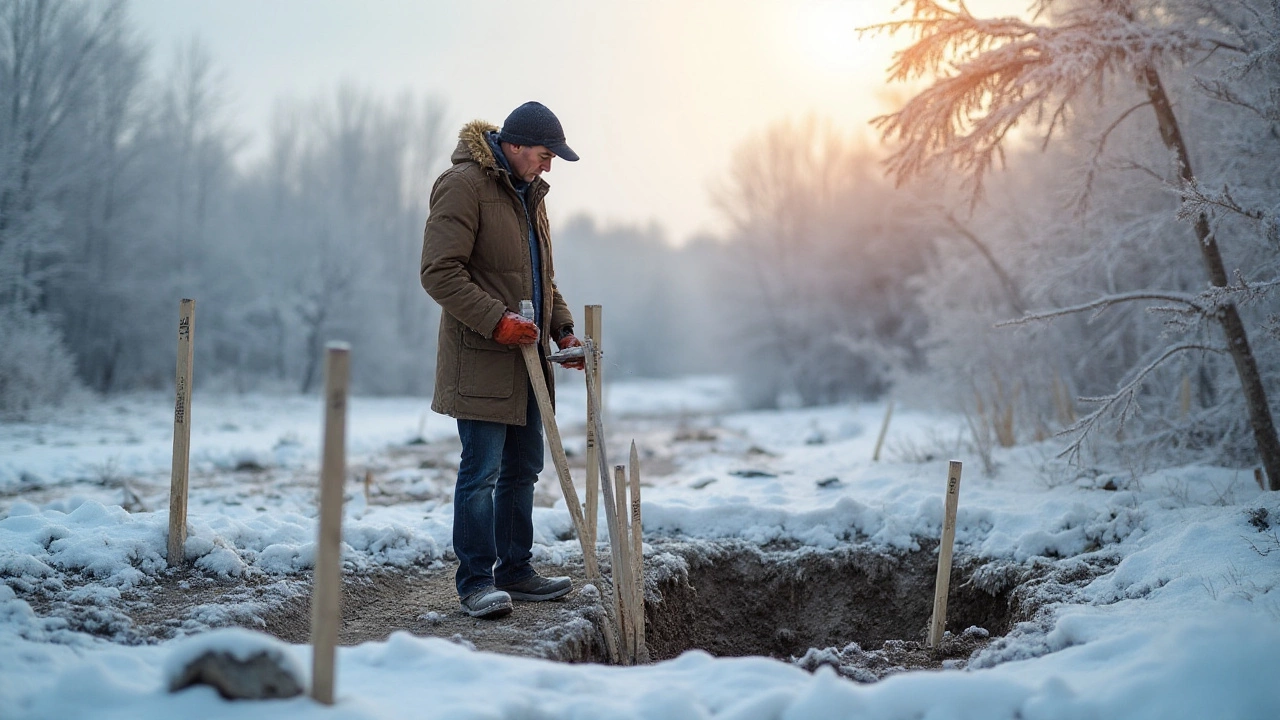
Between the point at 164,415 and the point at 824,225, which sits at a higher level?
the point at 824,225

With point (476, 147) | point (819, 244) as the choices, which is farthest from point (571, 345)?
point (819, 244)

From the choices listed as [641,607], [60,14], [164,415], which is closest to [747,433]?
[164,415]

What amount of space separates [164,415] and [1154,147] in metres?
15.9

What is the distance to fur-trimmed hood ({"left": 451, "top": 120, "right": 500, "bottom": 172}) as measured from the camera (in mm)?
3912

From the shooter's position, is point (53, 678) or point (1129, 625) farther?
point (1129, 625)

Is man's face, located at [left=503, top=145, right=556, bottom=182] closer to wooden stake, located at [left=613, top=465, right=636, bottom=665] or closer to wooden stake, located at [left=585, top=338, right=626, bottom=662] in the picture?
wooden stake, located at [left=585, top=338, right=626, bottom=662]

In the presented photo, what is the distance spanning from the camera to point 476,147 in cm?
394

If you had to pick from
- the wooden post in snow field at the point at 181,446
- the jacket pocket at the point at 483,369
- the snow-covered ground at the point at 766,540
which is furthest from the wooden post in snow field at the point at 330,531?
the wooden post in snow field at the point at 181,446

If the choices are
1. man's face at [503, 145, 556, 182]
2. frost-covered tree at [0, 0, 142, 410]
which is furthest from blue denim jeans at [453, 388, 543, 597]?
frost-covered tree at [0, 0, 142, 410]

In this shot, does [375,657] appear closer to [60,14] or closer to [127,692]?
[127,692]

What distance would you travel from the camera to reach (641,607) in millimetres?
3855

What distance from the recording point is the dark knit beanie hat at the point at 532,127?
3889 mm

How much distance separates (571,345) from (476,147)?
41.4 inches

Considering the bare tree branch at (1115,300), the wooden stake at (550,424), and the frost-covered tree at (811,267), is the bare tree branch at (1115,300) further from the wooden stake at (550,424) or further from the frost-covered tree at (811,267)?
the frost-covered tree at (811,267)
